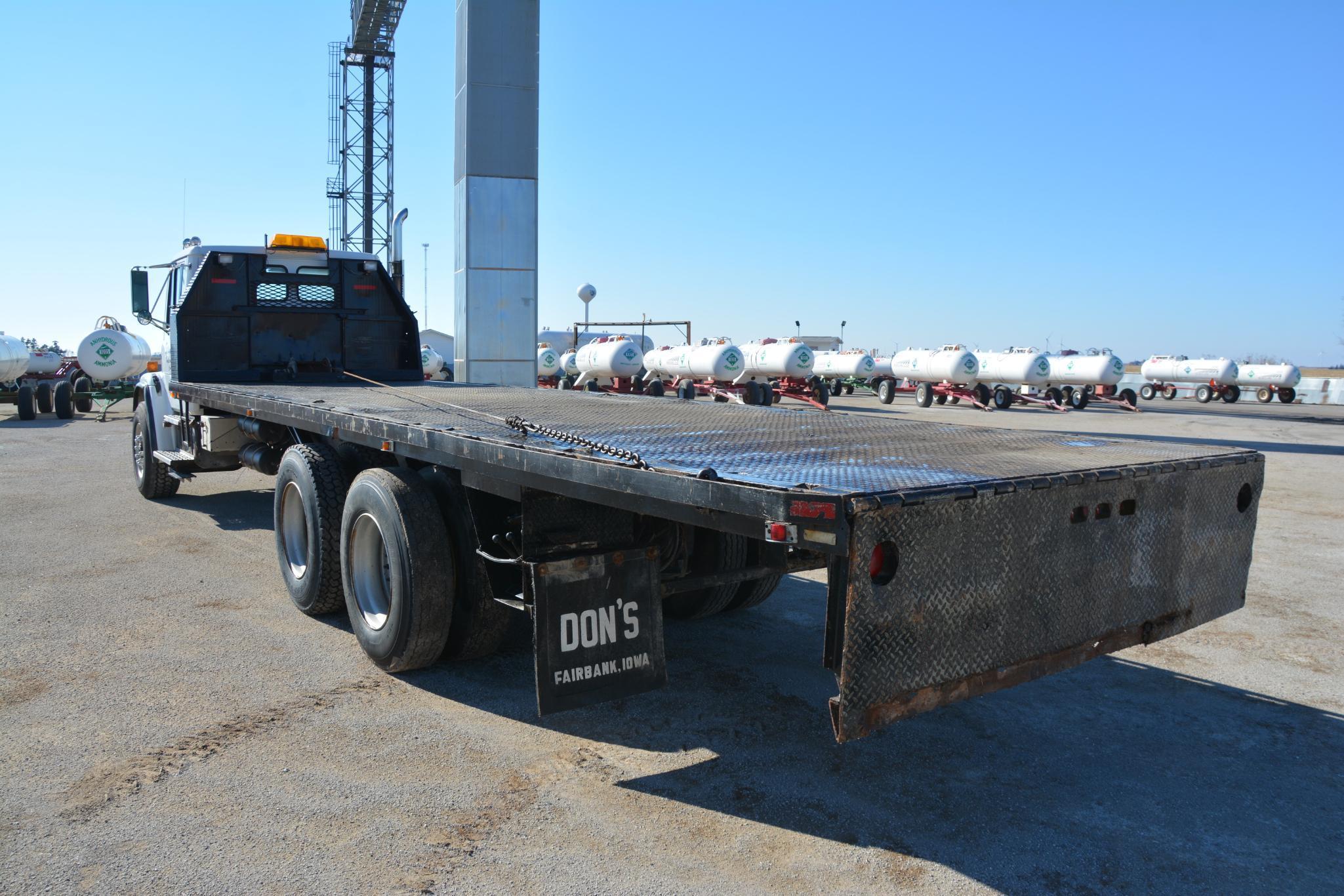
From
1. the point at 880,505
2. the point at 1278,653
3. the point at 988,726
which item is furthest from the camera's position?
the point at 1278,653

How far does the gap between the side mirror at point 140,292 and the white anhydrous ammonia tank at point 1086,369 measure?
34.0m

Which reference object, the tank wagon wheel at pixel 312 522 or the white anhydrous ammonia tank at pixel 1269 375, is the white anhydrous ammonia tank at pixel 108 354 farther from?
the white anhydrous ammonia tank at pixel 1269 375

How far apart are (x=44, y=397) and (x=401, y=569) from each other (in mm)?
22520

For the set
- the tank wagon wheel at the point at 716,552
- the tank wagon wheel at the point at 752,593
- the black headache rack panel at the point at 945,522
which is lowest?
the tank wagon wheel at the point at 752,593

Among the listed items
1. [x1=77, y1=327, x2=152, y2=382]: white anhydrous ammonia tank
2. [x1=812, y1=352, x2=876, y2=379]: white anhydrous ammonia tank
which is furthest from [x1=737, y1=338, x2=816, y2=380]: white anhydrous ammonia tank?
[x1=77, y1=327, x2=152, y2=382]: white anhydrous ammonia tank

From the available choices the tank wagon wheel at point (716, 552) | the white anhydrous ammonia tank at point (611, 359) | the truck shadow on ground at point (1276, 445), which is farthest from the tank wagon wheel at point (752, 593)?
the white anhydrous ammonia tank at point (611, 359)

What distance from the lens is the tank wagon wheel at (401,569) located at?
15.3 feet

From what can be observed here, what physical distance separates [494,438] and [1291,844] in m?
3.43

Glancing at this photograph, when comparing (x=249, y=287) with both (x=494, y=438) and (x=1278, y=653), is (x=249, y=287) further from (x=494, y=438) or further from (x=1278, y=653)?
(x=1278, y=653)

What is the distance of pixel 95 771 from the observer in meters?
3.89

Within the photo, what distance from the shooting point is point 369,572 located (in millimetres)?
5207

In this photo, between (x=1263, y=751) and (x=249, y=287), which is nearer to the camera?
(x=1263, y=751)

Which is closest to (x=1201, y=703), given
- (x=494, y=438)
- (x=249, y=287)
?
(x=494, y=438)

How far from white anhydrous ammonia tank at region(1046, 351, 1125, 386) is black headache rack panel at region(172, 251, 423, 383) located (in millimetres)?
32830
